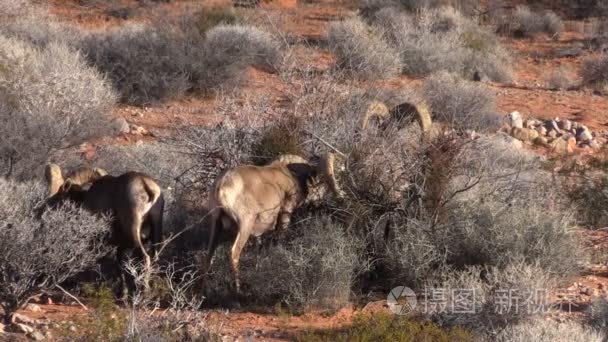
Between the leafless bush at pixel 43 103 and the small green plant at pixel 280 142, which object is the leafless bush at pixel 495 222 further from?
the leafless bush at pixel 43 103

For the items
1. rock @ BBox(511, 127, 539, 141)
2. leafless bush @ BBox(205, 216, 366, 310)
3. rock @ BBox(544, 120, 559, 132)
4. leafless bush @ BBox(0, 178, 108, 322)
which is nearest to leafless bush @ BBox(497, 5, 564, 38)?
rock @ BBox(544, 120, 559, 132)

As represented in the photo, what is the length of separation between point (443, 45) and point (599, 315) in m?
14.8

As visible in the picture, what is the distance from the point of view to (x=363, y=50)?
19719 mm

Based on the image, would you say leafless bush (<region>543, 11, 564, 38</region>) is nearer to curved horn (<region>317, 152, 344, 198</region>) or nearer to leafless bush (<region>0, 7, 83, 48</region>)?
leafless bush (<region>0, 7, 83, 48</region>)

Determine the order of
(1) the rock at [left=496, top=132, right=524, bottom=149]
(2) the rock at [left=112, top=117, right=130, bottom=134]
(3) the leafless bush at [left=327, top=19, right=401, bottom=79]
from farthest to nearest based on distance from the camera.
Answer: (3) the leafless bush at [left=327, top=19, right=401, bottom=79], (2) the rock at [left=112, top=117, right=130, bottom=134], (1) the rock at [left=496, top=132, right=524, bottom=149]

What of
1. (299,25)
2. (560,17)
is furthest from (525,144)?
(560,17)

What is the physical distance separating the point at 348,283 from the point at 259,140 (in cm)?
215

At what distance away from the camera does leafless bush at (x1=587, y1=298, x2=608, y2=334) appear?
7.38 meters

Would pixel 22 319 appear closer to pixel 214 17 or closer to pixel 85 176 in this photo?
pixel 85 176

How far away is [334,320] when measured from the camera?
26.3 ft

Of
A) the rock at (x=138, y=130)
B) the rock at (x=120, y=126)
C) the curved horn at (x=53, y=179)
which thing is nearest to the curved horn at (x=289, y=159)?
the curved horn at (x=53, y=179)

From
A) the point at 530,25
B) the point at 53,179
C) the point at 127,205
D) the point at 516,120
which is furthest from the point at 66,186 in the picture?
the point at 530,25

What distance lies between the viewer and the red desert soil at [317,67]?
793cm

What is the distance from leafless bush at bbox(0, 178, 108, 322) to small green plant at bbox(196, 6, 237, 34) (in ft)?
49.9
